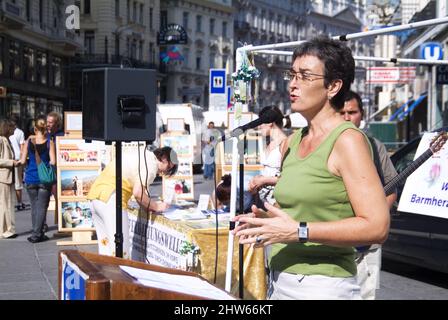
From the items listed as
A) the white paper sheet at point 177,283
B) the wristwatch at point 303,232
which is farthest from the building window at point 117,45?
the wristwatch at point 303,232

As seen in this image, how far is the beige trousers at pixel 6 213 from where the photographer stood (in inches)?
→ 433

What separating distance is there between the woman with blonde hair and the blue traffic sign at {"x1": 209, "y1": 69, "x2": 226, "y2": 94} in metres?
5.08

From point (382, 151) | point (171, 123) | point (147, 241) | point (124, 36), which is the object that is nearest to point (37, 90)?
point (124, 36)

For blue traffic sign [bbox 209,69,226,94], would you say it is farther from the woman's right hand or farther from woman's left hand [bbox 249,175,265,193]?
woman's left hand [bbox 249,175,265,193]

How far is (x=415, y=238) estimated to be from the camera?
7.70 metres

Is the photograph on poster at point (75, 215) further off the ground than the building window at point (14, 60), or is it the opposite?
the building window at point (14, 60)

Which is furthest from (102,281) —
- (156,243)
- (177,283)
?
(156,243)

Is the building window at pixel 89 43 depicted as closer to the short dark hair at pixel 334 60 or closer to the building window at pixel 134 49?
the building window at pixel 134 49

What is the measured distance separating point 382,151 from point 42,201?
7.01m

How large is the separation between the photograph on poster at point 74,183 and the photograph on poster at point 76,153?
135mm

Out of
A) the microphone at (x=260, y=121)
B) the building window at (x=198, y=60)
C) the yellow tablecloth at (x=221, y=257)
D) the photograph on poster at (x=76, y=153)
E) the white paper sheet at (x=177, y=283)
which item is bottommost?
the yellow tablecloth at (x=221, y=257)

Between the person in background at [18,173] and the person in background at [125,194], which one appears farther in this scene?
the person in background at [18,173]

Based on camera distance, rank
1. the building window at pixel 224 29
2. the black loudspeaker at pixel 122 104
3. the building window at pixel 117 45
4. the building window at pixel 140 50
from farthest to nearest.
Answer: the building window at pixel 224 29
the building window at pixel 140 50
the building window at pixel 117 45
the black loudspeaker at pixel 122 104
